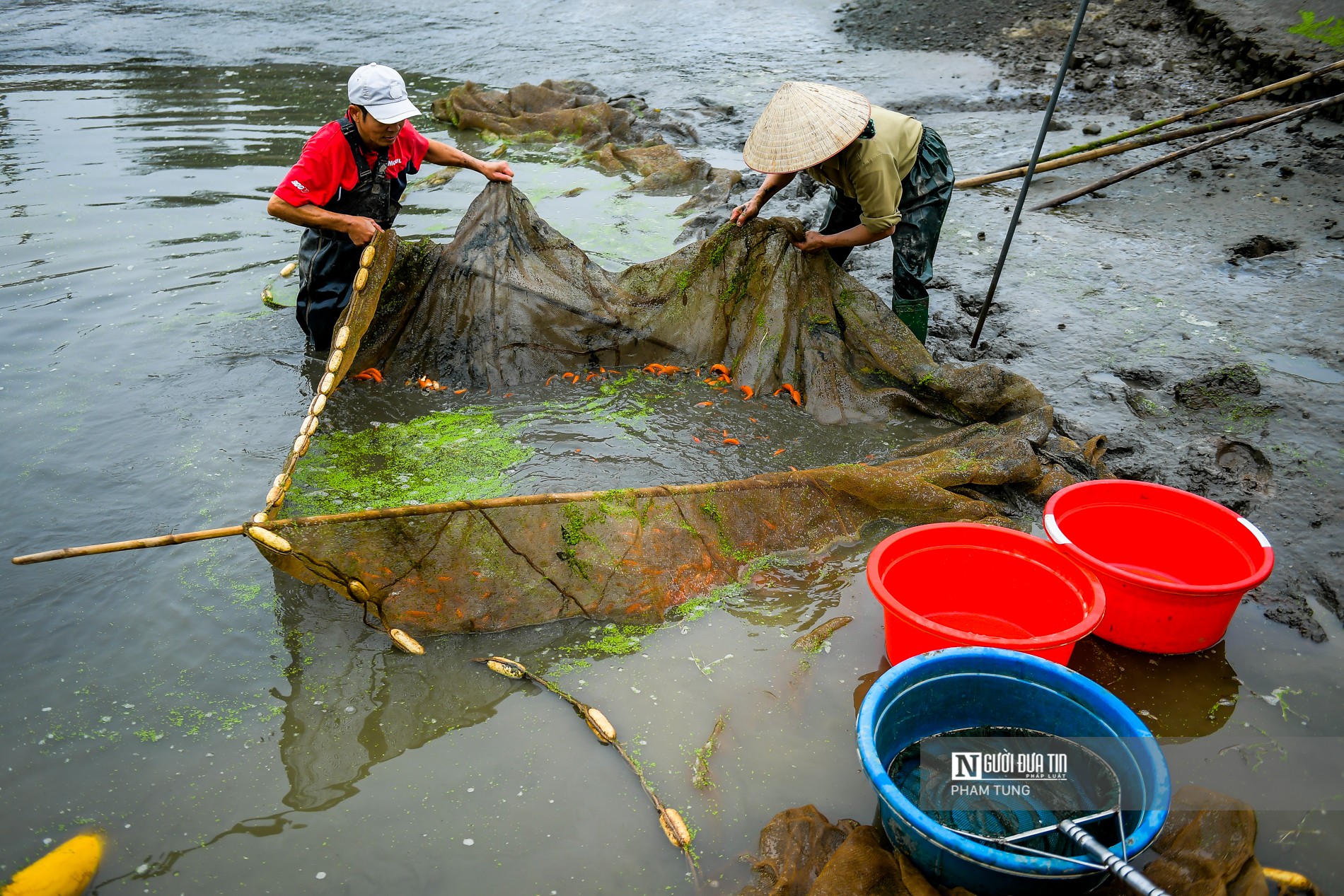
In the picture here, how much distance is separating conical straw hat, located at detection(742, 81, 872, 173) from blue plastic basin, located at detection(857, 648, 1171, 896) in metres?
2.46

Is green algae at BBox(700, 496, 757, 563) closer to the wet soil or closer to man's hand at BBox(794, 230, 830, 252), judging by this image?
man's hand at BBox(794, 230, 830, 252)

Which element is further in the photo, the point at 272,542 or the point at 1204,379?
the point at 1204,379

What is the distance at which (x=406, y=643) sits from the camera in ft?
9.67

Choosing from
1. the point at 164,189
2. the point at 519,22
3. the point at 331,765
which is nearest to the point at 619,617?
the point at 331,765

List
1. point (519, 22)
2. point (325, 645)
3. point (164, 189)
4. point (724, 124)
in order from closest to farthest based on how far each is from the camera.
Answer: point (325, 645) → point (164, 189) → point (724, 124) → point (519, 22)

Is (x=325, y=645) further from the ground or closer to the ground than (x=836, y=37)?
closer to the ground

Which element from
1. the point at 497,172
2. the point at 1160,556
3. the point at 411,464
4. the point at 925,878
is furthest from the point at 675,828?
the point at 497,172

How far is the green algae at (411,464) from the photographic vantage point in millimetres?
3754

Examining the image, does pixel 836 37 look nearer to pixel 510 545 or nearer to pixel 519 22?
pixel 519 22

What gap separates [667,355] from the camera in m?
4.75

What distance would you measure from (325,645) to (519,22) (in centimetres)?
1389

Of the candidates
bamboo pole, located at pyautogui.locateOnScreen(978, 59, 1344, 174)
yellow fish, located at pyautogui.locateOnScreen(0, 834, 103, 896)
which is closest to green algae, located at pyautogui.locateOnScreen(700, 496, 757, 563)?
yellow fish, located at pyautogui.locateOnScreen(0, 834, 103, 896)

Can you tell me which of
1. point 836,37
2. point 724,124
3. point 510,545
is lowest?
point 510,545

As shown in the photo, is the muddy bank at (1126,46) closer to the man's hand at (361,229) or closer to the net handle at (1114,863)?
the man's hand at (361,229)
